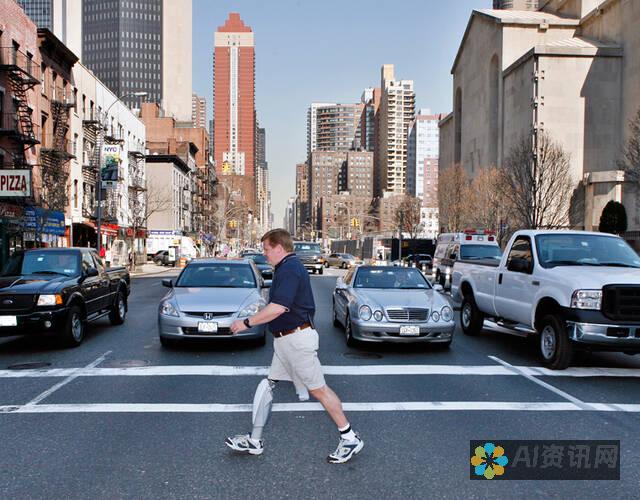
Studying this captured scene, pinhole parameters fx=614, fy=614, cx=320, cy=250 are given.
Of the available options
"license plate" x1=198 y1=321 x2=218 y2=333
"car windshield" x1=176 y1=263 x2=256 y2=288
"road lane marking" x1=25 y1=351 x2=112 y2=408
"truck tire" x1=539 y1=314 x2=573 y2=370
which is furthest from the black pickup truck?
"truck tire" x1=539 y1=314 x2=573 y2=370

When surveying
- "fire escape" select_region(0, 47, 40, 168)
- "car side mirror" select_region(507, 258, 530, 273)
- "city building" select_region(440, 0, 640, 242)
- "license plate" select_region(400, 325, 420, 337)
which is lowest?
"license plate" select_region(400, 325, 420, 337)

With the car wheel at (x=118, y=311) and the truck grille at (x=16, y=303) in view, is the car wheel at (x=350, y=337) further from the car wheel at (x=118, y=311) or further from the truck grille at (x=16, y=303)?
the car wheel at (x=118, y=311)

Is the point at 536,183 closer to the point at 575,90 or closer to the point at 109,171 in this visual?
the point at 109,171

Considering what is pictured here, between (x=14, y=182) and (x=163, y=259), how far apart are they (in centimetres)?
3460

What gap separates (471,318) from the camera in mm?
12375

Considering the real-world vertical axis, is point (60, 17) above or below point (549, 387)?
above

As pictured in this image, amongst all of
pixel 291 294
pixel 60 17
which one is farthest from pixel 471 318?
pixel 60 17

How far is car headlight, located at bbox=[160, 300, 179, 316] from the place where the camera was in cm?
1002

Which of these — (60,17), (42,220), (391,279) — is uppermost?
(60,17)

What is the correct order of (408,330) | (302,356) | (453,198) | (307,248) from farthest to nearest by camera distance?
(453,198), (307,248), (408,330), (302,356)

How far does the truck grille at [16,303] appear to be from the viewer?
9859 mm

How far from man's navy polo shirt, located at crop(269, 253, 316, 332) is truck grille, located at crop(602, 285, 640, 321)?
5070mm

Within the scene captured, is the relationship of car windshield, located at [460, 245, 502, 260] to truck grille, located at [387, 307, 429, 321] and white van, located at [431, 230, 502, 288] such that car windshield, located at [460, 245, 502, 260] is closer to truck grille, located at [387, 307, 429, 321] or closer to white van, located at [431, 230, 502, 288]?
white van, located at [431, 230, 502, 288]

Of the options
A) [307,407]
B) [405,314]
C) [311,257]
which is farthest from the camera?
[311,257]
